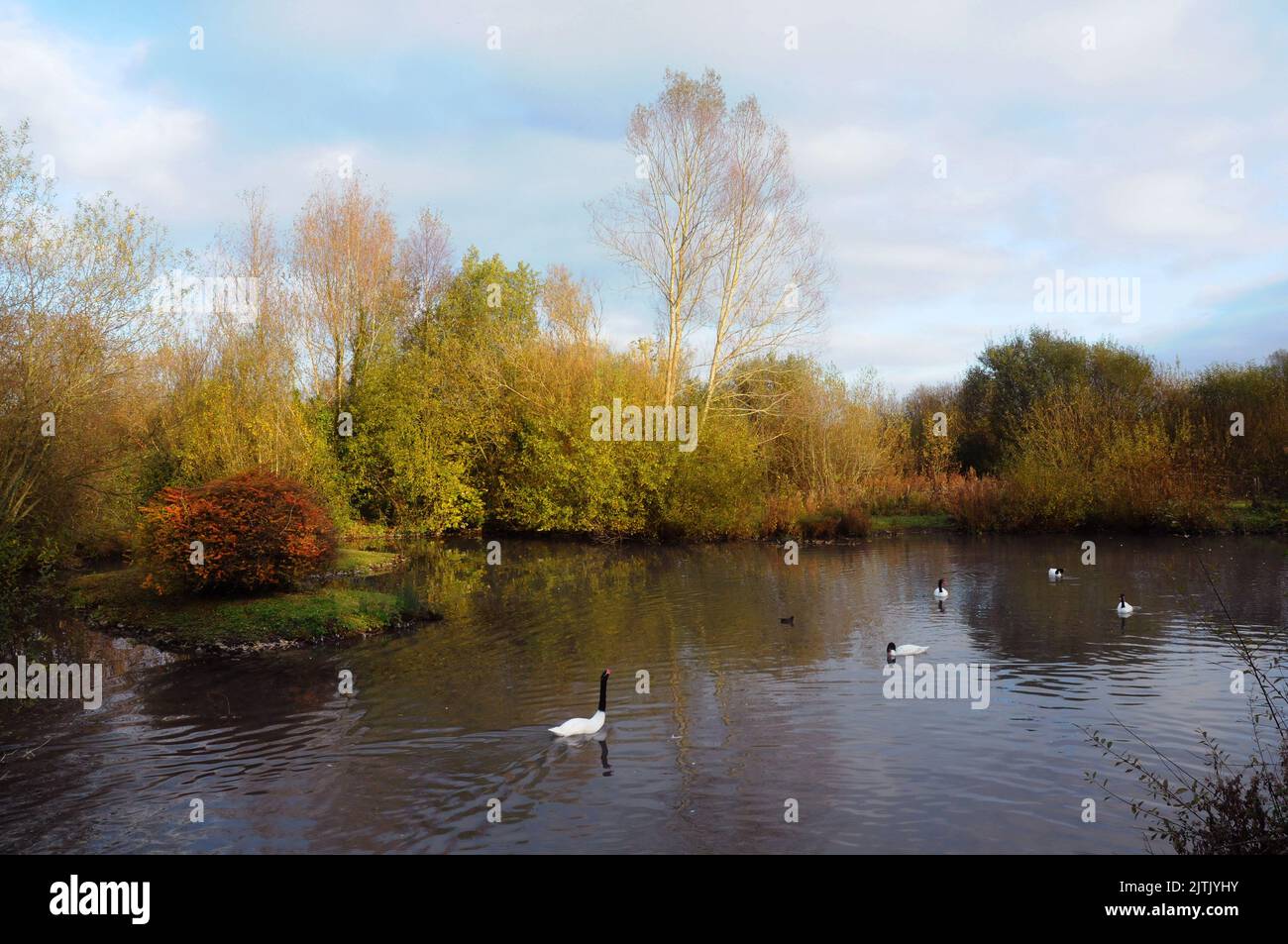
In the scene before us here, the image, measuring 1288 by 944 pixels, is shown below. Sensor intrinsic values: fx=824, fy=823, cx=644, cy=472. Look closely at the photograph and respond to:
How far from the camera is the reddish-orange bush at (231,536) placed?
15.1m

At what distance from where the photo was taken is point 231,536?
49.6ft

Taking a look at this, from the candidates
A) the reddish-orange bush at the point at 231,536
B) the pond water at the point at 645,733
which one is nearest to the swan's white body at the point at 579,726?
the pond water at the point at 645,733

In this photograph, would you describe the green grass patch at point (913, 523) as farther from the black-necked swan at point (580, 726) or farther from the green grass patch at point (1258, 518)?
the black-necked swan at point (580, 726)

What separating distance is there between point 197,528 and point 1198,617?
1842cm

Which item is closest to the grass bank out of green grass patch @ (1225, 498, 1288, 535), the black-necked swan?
the black-necked swan

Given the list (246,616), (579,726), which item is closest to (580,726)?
(579,726)

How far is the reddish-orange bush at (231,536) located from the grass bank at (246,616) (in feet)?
1.57

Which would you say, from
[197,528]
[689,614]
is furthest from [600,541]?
[197,528]

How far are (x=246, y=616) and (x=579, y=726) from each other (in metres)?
8.56

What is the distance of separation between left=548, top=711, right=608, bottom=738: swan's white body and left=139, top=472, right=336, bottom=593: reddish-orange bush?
868cm

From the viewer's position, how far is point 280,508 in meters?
15.7

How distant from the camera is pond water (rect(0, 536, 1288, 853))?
6.91 meters
